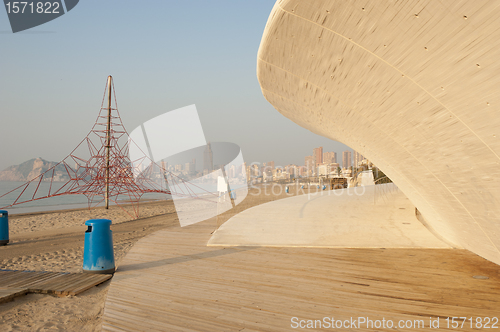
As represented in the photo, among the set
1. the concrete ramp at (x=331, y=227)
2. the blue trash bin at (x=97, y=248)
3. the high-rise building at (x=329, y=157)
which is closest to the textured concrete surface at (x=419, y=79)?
the concrete ramp at (x=331, y=227)

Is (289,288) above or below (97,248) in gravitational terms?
below

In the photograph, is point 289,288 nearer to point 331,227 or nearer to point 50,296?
point 50,296

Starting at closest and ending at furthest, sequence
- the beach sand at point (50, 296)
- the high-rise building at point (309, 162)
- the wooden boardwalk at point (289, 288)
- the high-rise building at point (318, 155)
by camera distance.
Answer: the wooden boardwalk at point (289, 288), the beach sand at point (50, 296), the high-rise building at point (309, 162), the high-rise building at point (318, 155)

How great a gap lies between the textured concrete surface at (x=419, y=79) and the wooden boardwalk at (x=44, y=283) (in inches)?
164

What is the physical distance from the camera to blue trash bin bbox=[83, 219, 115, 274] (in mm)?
4820

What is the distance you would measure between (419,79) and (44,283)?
5506 millimetres

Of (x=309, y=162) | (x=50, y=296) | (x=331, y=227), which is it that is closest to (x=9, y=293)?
(x=50, y=296)

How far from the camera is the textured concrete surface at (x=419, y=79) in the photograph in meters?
2.51

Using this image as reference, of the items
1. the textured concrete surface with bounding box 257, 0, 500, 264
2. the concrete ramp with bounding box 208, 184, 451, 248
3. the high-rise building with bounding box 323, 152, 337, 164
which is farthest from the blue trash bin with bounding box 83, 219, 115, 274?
the high-rise building with bounding box 323, 152, 337, 164

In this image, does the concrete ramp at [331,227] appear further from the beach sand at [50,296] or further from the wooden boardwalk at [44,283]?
the beach sand at [50,296]

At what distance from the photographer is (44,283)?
4.43 m

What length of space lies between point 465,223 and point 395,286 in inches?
58.6

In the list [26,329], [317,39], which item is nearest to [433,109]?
[317,39]

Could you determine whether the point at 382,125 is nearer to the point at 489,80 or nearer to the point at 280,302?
the point at 489,80
